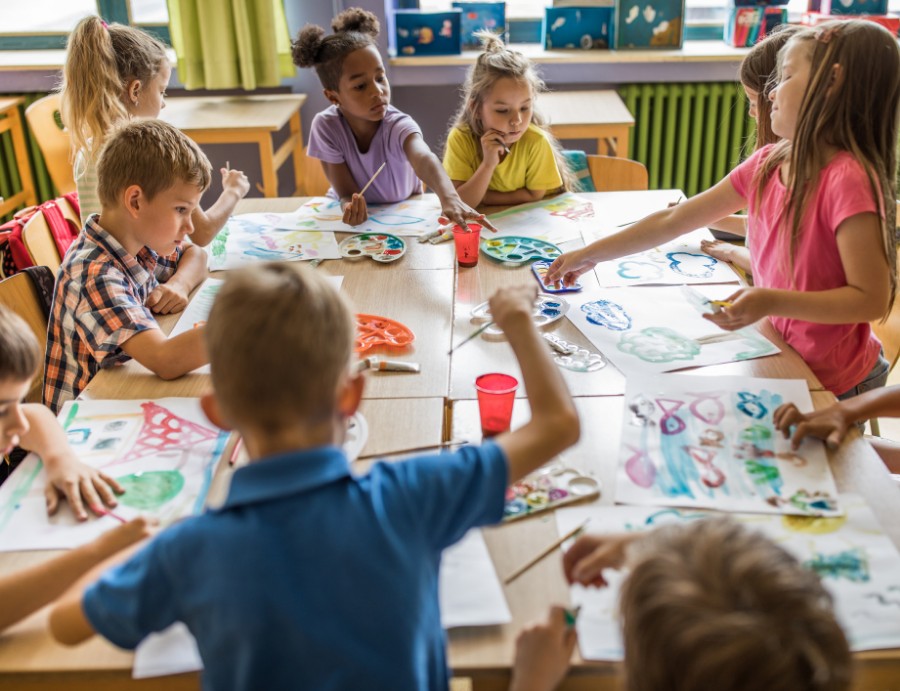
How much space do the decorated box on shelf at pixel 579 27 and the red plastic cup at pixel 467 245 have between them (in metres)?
2.31

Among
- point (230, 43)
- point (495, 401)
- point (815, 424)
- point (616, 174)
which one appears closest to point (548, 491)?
point (495, 401)

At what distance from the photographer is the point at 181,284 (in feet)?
6.03

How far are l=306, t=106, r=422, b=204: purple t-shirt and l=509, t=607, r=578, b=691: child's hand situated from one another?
1.71 meters

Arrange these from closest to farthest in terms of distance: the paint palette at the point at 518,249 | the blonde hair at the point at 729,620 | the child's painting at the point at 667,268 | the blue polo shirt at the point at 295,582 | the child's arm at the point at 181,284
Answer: the blonde hair at the point at 729,620, the blue polo shirt at the point at 295,582, the child's arm at the point at 181,284, the child's painting at the point at 667,268, the paint palette at the point at 518,249

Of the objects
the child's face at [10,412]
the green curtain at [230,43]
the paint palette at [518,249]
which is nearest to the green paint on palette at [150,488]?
the child's face at [10,412]

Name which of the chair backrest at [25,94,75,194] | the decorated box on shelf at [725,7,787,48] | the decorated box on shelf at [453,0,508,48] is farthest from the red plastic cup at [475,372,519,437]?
the decorated box on shelf at [725,7,787,48]

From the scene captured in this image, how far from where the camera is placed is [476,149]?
2.46m

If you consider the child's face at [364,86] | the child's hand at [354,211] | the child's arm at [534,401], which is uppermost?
the child's face at [364,86]

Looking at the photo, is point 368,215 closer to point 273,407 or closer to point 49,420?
point 49,420

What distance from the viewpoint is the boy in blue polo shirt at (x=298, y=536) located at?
2.51ft

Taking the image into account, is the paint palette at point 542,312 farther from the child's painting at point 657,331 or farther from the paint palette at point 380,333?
the paint palette at point 380,333

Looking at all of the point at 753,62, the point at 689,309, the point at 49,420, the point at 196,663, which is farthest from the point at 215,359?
the point at 753,62

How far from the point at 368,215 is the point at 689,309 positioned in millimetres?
975

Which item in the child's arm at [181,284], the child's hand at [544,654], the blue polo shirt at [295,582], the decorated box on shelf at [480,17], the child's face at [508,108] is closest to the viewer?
the blue polo shirt at [295,582]
